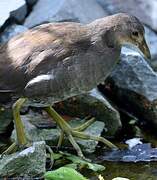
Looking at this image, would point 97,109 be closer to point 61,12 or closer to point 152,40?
point 61,12

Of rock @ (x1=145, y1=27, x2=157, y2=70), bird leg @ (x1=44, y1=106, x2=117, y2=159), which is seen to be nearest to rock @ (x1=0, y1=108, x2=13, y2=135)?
bird leg @ (x1=44, y1=106, x2=117, y2=159)

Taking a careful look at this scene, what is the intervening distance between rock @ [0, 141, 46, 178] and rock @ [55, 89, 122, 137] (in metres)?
0.91

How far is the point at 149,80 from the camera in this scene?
18.4 ft

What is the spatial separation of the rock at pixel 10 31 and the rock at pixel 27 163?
1.94 m

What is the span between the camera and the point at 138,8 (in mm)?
6953

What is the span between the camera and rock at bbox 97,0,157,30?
6922 millimetres

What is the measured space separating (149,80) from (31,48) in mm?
1232

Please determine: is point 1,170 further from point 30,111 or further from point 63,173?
point 30,111

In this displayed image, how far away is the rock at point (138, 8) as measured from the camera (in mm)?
6922

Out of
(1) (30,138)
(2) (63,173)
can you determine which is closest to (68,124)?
(1) (30,138)

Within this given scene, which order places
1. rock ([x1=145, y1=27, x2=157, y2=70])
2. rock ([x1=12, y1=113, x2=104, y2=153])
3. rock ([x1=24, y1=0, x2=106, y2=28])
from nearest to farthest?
1. rock ([x1=12, y1=113, x2=104, y2=153])
2. rock ([x1=24, y1=0, x2=106, y2=28])
3. rock ([x1=145, y1=27, x2=157, y2=70])

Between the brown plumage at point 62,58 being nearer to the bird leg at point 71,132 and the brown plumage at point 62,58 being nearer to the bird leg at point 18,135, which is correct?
the bird leg at point 18,135

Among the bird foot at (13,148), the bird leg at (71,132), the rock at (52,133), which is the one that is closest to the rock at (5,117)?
the rock at (52,133)

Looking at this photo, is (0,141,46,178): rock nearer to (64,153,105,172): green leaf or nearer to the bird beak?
(64,153,105,172): green leaf
